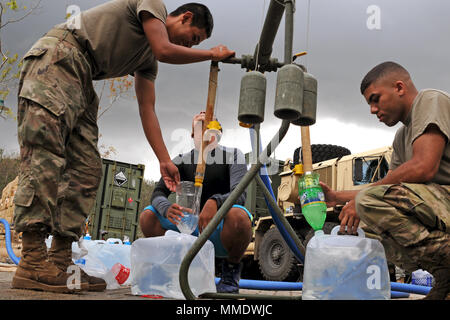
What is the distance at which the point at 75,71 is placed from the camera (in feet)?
7.54

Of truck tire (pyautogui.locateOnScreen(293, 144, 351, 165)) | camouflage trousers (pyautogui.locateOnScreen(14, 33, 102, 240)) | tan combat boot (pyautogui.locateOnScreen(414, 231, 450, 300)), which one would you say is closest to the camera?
tan combat boot (pyautogui.locateOnScreen(414, 231, 450, 300))

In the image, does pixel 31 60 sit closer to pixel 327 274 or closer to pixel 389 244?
pixel 327 274

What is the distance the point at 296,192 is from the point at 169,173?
7.26 meters

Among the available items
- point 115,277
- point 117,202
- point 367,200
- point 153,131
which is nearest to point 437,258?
point 367,200

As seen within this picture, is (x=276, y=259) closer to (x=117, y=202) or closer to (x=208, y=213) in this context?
(x=117, y=202)

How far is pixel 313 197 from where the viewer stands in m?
2.12

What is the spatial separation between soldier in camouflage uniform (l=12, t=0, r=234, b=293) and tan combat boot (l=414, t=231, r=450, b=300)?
50.3 inches

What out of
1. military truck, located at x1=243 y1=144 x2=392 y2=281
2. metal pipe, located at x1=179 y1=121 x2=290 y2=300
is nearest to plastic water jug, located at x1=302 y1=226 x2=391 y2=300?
metal pipe, located at x1=179 y1=121 x2=290 y2=300

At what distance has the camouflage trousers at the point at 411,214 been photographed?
1.82 metres

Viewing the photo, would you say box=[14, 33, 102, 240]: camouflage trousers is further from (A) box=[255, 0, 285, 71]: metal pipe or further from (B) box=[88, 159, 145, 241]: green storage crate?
(B) box=[88, 159, 145, 241]: green storage crate

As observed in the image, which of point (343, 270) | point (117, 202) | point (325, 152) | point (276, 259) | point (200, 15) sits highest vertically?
point (200, 15)

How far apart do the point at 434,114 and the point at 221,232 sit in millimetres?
1519

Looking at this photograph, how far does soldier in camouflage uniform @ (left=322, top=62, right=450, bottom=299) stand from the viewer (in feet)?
5.98
